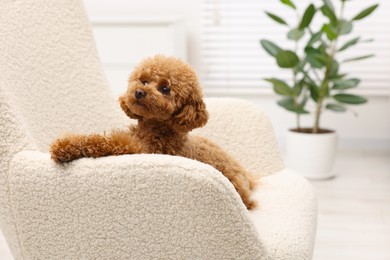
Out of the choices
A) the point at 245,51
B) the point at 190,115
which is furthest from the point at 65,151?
the point at 245,51

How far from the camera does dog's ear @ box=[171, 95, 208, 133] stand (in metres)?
1.14

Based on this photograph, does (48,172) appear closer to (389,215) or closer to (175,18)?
(389,215)

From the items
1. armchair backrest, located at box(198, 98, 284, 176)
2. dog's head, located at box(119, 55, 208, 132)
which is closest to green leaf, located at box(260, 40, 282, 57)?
armchair backrest, located at box(198, 98, 284, 176)

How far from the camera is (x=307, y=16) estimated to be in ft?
8.89

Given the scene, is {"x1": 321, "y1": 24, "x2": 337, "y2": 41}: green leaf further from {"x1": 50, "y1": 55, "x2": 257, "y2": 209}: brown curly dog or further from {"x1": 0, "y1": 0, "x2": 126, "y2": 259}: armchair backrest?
{"x1": 50, "y1": 55, "x2": 257, "y2": 209}: brown curly dog

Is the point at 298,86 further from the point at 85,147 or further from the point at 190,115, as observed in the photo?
the point at 85,147

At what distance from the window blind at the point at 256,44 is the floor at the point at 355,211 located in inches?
21.4

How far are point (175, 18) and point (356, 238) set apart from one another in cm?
145

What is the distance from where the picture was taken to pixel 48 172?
103 centimetres

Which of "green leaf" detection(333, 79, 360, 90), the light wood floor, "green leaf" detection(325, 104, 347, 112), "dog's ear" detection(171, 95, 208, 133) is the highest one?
"dog's ear" detection(171, 95, 208, 133)

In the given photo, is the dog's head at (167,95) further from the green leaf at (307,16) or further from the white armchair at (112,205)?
the green leaf at (307,16)

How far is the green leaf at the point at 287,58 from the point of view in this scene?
2.71 m

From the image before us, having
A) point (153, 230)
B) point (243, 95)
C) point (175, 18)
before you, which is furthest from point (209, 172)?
point (243, 95)

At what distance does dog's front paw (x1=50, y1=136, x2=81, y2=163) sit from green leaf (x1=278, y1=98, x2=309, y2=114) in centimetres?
192
